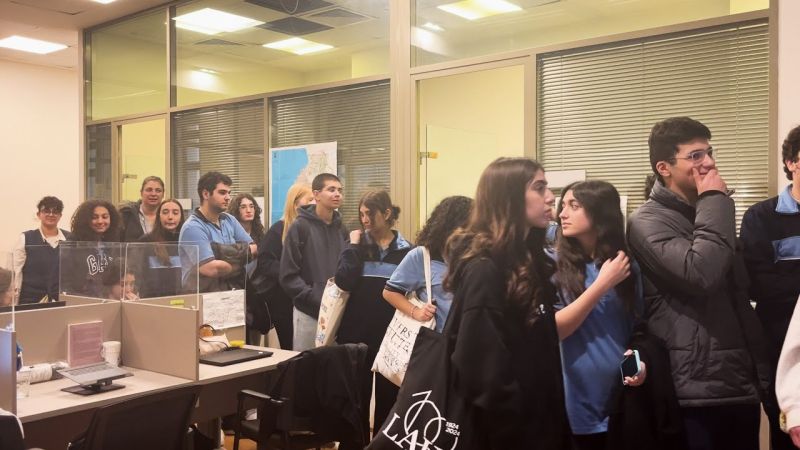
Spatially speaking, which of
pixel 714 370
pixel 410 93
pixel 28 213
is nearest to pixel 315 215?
pixel 410 93

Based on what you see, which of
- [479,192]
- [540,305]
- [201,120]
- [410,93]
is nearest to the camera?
[540,305]

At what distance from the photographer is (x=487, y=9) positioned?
4.34m

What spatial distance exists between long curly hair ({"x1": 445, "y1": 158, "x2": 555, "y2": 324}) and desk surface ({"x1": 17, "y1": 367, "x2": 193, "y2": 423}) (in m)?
1.55

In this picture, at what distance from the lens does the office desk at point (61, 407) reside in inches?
101

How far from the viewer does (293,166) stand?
5371mm

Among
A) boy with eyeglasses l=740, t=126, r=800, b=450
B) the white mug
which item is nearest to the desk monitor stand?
the white mug

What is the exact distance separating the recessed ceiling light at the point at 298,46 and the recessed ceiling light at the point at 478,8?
116 cm

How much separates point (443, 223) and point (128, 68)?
5.08 meters

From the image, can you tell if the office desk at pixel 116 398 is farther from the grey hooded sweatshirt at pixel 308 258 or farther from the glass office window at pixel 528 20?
the glass office window at pixel 528 20

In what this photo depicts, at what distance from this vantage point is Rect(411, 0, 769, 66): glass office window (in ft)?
11.7

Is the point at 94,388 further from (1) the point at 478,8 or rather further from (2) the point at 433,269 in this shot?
(1) the point at 478,8

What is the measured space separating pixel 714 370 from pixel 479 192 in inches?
36.6

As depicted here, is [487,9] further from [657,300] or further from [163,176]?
[163,176]

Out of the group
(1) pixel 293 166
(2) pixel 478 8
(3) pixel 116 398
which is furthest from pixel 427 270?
(1) pixel 293 166
